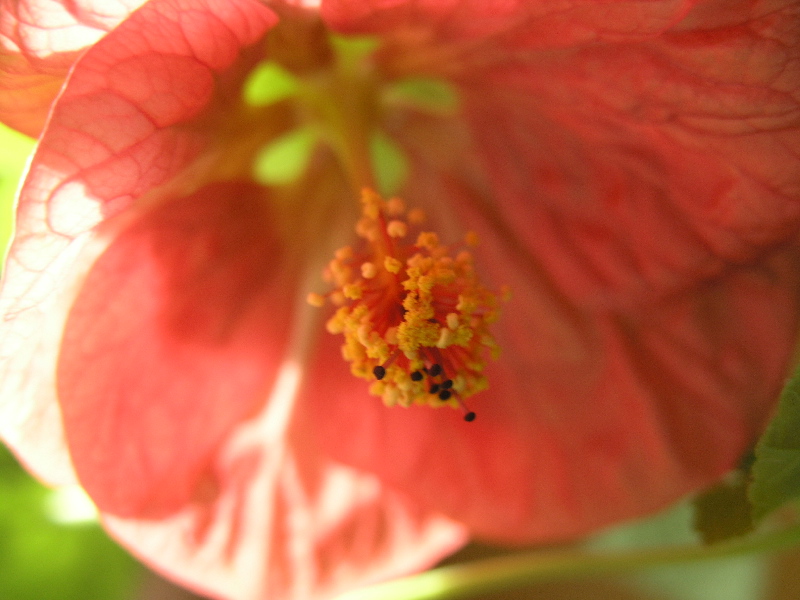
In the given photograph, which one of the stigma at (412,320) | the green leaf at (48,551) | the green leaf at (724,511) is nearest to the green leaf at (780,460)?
the green leaf at (724,511)

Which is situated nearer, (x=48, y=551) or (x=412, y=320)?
(x=412, y=320)

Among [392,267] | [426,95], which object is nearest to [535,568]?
[392,267]

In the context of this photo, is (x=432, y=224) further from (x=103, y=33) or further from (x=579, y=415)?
(x=103, y=33)

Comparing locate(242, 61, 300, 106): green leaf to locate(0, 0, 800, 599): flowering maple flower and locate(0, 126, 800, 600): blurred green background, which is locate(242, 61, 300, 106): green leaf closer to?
locate(0, 0, 800, 599): flowering maple flower

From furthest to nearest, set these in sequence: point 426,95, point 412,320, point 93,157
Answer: point 426,95 → point 412,320 → point 93,157

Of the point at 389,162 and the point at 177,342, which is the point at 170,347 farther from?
the point at 389,162

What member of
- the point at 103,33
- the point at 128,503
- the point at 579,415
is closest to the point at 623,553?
the point at 579,415

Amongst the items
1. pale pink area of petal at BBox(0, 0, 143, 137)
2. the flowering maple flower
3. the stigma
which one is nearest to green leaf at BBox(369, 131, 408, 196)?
the flowering maple flower
